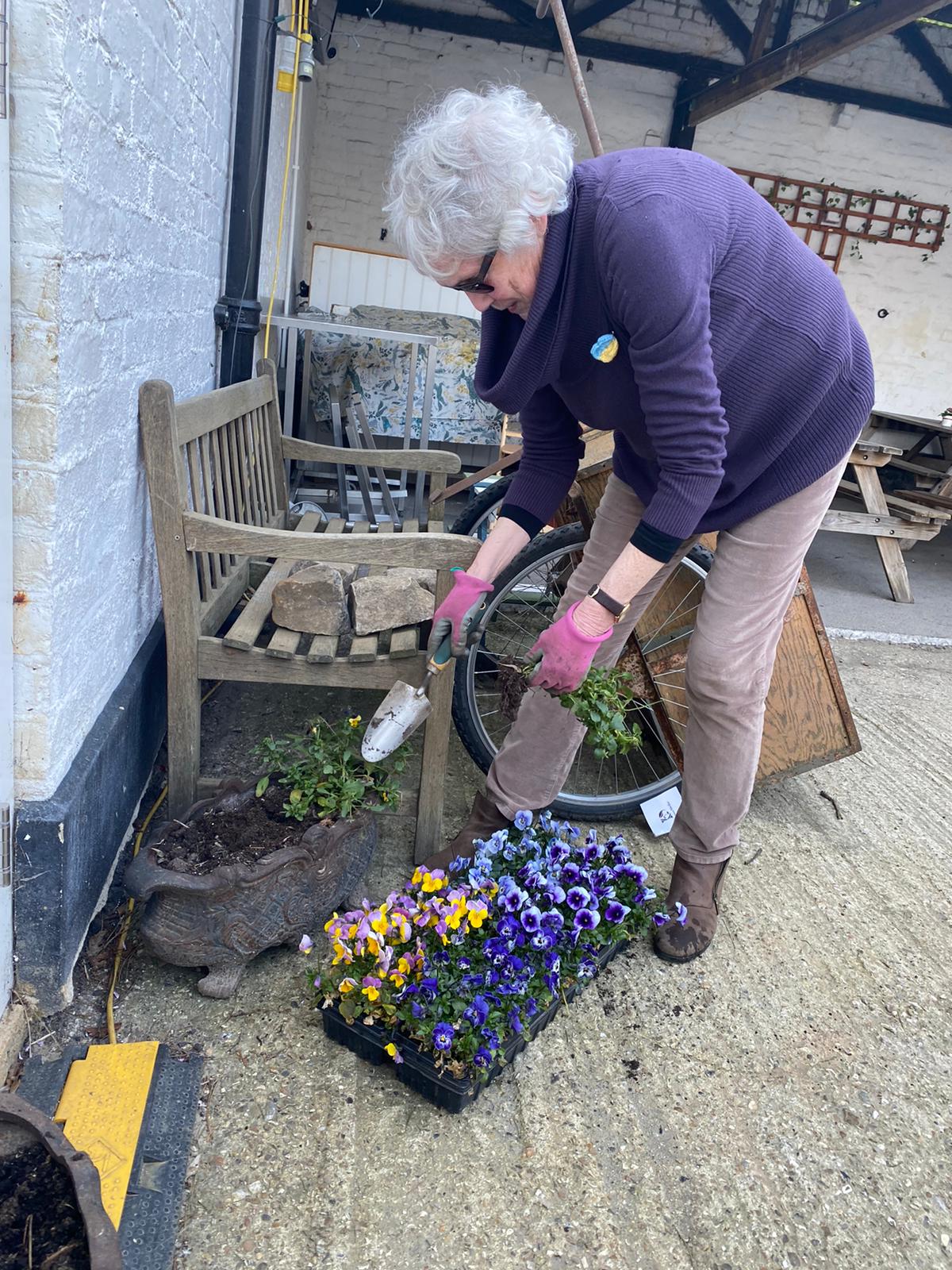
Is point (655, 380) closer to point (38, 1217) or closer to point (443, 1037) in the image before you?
point (443, 1037)

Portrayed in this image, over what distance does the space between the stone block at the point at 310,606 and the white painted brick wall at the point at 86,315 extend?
32cm

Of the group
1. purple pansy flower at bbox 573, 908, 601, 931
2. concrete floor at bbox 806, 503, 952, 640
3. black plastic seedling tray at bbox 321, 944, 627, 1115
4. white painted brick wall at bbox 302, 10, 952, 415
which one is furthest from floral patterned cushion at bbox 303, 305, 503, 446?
black plastic seedling tray at bbox 321, 944, 627, 1115

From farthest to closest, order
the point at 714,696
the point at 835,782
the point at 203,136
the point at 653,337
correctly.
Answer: the point at 835,782 → the point at 203,136 → the point at 714,696 → the point at 653,337

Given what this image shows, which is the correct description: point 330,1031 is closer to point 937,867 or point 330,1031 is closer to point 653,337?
point 653,337

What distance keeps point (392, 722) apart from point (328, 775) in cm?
19

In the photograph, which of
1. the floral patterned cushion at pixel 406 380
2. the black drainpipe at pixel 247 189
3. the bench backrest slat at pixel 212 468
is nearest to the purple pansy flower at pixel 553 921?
the bench backrest slat at pixel 212 468

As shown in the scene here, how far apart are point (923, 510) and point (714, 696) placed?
3.85 m

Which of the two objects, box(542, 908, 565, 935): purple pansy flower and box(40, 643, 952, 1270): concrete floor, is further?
box(542, 908, 565, 935): purple pansy flower

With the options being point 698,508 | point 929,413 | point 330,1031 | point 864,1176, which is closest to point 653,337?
point 698,508

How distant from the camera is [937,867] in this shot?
265cm

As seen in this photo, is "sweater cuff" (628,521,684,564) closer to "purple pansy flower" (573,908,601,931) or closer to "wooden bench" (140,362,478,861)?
"wooden bench" (140,362,478,861)

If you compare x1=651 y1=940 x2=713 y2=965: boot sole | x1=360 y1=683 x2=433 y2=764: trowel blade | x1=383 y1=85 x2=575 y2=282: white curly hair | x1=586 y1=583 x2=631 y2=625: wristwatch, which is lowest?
x1=651 y1=940 x2=713 y2=965: boot sole

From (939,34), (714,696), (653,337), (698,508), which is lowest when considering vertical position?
(714,696)

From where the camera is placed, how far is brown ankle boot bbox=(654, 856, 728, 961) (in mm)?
2107
